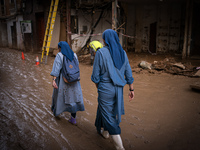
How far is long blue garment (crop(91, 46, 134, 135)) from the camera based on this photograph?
2.69 meters

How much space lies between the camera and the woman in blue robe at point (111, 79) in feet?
8.80

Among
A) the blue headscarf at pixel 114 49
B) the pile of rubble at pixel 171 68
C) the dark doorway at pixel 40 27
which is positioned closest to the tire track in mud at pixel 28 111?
the blue headscarf at pixel 114 49

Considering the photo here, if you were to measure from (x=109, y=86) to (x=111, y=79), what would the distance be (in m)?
0.11

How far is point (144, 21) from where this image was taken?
13219mm

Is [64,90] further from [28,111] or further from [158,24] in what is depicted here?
[158,24]

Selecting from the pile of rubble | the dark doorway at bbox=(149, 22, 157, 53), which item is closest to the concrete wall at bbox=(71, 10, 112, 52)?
the dark doorway at bbox=(149, 22, 157, 53)

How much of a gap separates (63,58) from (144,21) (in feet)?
35.7

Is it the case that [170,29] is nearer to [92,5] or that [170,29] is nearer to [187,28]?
[187,28]

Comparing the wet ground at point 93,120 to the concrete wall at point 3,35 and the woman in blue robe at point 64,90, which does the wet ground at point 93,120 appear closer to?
the woman in blue robe at point 64,90

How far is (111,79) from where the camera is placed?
2.70 meters

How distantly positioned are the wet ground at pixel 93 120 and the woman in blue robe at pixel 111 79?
515 mm

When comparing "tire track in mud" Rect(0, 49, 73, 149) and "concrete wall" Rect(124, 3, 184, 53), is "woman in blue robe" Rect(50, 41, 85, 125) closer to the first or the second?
"tire track in mud" Rect(0, 49, 73, 149)

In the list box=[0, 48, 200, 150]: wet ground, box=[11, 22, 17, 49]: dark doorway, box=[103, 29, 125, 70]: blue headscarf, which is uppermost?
box=[11, 22, 17, 49]: dark doorway

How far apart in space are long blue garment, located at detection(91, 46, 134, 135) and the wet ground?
21.2 inches
